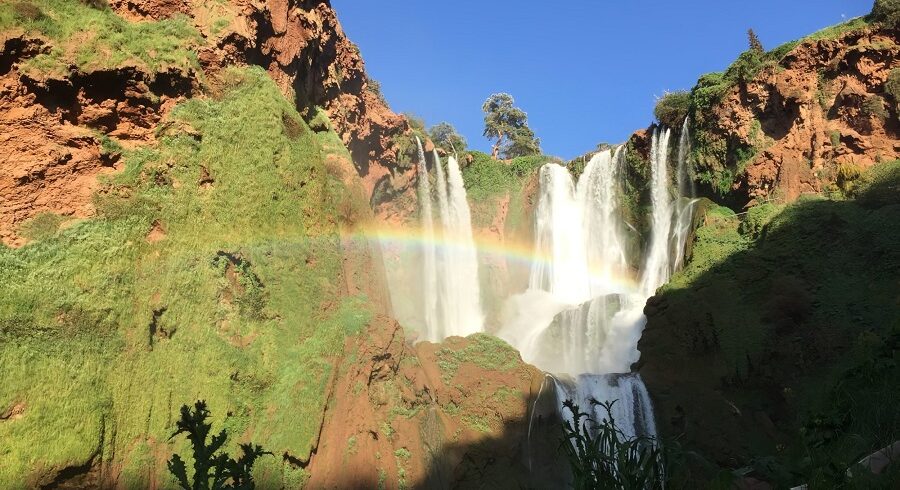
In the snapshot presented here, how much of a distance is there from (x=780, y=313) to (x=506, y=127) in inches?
1548

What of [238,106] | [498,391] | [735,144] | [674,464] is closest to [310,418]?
[498,391]

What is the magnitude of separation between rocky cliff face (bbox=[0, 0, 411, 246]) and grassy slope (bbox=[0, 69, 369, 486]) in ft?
1.85

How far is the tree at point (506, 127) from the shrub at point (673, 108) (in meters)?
23.9

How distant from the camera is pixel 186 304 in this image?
12.6 m

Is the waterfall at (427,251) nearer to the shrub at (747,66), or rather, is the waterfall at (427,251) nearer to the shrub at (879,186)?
the shrub at (747,66)

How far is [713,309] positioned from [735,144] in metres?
9.83

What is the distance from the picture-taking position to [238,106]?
51.5ft

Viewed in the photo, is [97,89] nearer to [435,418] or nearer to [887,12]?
[435,418]

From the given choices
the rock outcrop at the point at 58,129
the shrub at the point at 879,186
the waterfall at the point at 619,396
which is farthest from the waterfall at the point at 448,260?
the shrub at the point at 879,186

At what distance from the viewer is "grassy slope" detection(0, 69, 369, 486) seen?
1001cm

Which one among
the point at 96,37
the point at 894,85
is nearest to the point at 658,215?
the point at 894,85

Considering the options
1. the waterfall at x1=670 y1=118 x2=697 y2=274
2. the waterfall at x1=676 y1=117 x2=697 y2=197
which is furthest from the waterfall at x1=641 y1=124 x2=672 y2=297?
the waterfall at x1=676 y1=117 x2=697 y2=197

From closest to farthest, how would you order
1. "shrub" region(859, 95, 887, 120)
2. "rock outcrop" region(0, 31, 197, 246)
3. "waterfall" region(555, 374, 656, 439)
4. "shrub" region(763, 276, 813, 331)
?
"rock outcrop" region(0, 31, 197, 246)
"shrub" region(763, 276, 813, 331)
"waterfall" region(555, 374, 656, 439)
"shrub" region(859, 95, 887, 120)

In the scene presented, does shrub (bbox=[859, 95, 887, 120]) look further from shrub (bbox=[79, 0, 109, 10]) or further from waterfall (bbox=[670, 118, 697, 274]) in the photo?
shrub (bbox=[79, 0, 109, 10])
